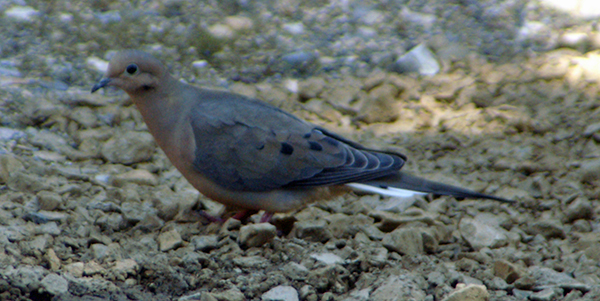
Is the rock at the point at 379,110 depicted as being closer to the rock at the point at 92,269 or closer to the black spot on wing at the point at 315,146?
the black spot on wing at the point at 315,146

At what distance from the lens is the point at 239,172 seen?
3.52 meters

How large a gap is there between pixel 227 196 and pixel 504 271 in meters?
→ 1.41

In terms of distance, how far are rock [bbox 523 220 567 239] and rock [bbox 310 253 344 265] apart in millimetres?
1252

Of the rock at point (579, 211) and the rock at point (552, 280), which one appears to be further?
the rock at point (579, 211)

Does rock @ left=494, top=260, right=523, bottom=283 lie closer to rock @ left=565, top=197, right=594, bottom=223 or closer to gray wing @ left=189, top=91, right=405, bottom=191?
gray wing @ left=189, top=91, right=405, bottom=191

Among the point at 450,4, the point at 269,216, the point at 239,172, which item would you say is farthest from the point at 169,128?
the point at 450,4

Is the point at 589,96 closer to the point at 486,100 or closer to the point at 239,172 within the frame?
the point at 486,100

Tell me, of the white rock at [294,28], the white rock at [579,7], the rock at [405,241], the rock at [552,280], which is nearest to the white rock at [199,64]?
the white rock at [294,28]

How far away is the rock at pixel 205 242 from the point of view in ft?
10.3

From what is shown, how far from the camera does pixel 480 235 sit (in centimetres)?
347

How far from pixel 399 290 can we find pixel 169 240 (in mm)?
1111

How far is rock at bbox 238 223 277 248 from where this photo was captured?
3111 millimetres

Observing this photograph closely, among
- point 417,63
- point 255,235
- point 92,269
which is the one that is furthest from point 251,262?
point 417,63

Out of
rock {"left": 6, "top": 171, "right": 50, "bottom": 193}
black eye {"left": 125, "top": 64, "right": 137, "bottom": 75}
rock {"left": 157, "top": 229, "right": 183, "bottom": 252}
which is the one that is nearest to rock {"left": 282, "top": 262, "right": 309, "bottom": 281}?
rock {"left": 157, "top": 229, "right": 183, "bottom": 252}
